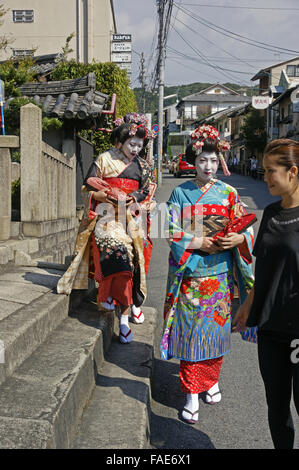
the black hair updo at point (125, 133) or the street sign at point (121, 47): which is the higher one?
the street sign at point (121, 47)

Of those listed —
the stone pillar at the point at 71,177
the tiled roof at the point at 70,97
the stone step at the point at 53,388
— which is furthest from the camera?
the tiled roof at the point at 70,97

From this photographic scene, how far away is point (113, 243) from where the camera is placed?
4262 millimetres

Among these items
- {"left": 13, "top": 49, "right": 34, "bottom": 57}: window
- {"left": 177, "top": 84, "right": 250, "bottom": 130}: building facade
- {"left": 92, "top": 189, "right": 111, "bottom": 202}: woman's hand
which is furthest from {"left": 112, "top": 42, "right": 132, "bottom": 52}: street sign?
{"left": 177, "top": 84, "right": 250, "bottom": 130}: building facade

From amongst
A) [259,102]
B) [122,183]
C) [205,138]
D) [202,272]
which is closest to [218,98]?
[259,102]

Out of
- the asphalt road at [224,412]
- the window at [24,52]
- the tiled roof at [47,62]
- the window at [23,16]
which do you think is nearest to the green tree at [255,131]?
the window at [23,16]

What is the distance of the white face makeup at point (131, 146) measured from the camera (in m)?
4.48

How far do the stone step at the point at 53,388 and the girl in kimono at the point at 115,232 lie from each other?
0.41 metres

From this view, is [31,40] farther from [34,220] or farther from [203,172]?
[203,172]

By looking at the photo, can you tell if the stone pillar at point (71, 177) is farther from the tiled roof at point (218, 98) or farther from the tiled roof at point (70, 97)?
the tiled roof at point (218, 98)

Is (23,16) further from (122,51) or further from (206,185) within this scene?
(206,185)

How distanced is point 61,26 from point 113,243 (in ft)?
78.0

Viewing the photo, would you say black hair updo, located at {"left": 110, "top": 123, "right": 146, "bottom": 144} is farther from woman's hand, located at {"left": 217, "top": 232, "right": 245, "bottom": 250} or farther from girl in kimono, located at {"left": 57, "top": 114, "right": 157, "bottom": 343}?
woman's hand, located at {"left": 217, "top": 232, "right": 245, "bottom": 250}
